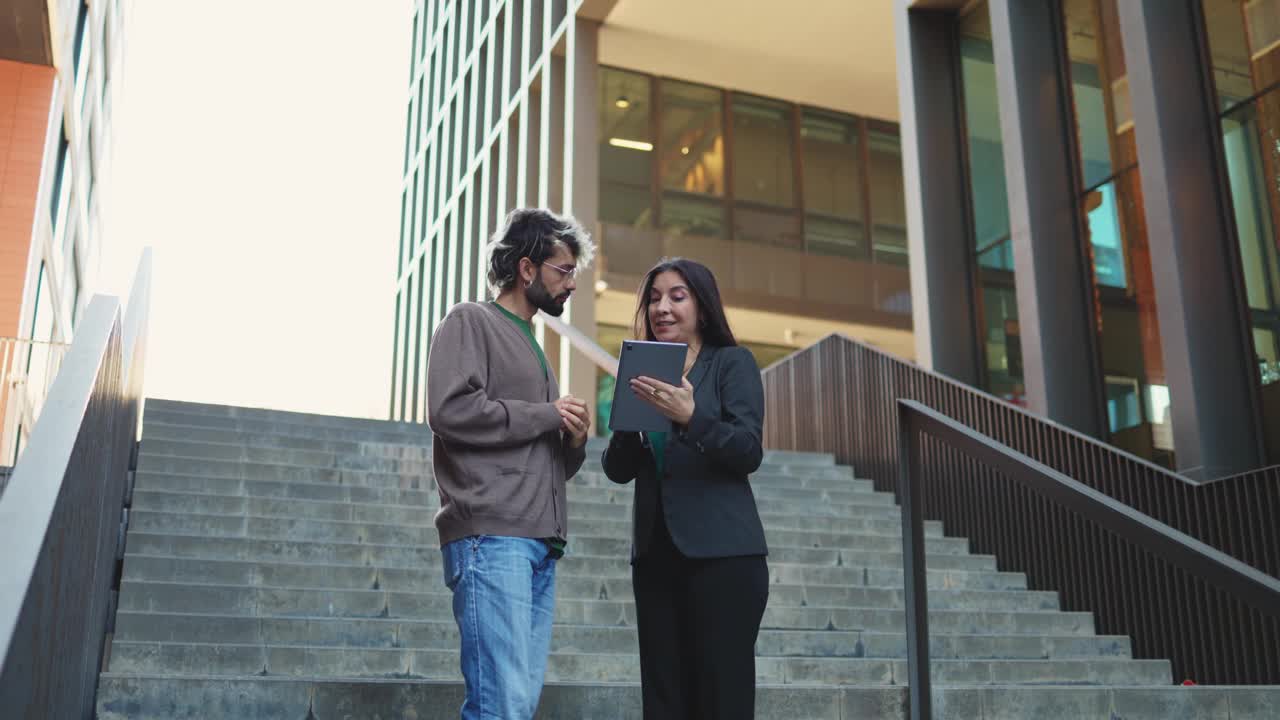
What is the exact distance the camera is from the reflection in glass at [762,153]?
21250 mm

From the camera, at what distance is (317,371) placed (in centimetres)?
4297

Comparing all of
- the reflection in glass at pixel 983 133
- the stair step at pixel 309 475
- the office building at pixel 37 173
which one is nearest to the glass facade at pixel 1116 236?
the reflection in glass at pixel 983 133

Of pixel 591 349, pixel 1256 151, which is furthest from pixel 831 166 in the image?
pixel 591 349

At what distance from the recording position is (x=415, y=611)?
5609mm

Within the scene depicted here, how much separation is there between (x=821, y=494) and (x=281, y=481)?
396 centimetres

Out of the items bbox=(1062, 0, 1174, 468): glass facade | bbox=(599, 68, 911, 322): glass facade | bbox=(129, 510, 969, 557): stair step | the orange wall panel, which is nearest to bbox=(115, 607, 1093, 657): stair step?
bbox=(129, 510, 969, 557): stair step

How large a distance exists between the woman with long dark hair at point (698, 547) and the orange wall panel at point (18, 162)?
13798 millimetres

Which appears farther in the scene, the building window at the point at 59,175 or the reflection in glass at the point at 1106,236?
the building window at the point at 59,175

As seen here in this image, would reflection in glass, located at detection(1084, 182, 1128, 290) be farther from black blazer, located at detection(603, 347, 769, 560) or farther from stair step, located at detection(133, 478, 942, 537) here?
black blazer, located at detection(603, 347, 769, 560)

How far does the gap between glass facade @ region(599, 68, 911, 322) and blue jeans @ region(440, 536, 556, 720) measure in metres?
16.4

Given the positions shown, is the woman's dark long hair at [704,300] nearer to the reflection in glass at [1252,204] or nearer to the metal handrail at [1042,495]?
the metal handrail at [1042,495]

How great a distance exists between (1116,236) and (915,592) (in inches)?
291

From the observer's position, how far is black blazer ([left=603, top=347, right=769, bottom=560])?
282 cm

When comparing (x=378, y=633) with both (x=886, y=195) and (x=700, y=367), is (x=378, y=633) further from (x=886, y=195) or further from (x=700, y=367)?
(x=886, y=195)
